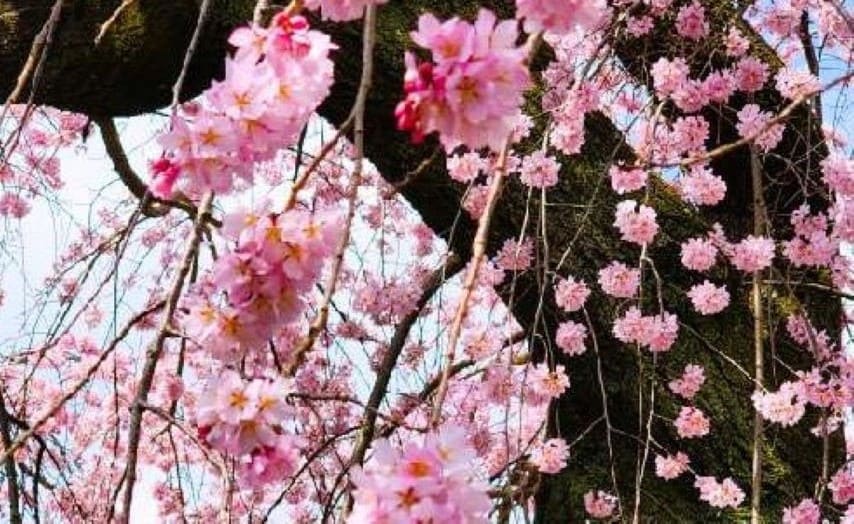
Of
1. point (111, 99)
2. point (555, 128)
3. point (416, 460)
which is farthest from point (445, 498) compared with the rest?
point (111, 99)

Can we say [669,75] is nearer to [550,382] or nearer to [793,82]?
[793,82]

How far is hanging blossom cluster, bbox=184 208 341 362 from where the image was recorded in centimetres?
115

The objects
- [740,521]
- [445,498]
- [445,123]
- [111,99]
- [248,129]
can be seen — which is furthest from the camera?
[111,99]

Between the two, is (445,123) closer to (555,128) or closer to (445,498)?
(445,498)

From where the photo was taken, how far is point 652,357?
8.41 feet

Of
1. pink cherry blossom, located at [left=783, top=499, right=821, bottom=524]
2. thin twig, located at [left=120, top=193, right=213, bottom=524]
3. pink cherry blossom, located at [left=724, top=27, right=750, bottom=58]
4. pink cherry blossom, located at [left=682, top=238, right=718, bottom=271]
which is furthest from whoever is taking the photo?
pink cherry blossom, located at [left=724, top=27, right=750, bottom=58]

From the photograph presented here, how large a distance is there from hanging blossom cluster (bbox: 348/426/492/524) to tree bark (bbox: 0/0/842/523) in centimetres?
148

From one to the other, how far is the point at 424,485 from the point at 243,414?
0.81 ft

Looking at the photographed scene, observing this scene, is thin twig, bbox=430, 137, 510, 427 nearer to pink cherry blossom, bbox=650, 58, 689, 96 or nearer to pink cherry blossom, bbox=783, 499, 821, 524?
pink cherry blossom, bbox=783, 499, 821, 524

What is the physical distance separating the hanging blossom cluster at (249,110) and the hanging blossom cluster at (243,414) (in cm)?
24

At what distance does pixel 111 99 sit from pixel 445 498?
2.00m

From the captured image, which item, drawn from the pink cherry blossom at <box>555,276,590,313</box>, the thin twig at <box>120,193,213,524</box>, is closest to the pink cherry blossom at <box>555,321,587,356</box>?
the pink cherry blossom at <box>555,276,590,313</box>

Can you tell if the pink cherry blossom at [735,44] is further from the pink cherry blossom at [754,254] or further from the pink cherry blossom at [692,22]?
the pink cherry blossom at [754,254]

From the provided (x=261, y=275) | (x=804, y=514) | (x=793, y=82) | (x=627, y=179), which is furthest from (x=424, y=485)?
(x=793, y=82)
